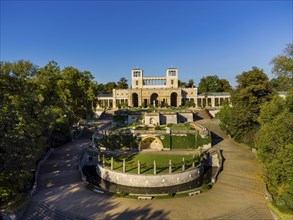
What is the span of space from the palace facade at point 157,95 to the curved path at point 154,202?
44.8m

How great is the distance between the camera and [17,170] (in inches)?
677

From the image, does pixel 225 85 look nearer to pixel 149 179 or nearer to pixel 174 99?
pixel 174 99

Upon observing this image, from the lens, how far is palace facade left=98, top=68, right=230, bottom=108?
69.2 m

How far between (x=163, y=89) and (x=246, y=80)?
3806 cm

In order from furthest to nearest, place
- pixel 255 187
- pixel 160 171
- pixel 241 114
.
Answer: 1. pixel 241 114
2. pixel 160 171
3. pixel 255 187

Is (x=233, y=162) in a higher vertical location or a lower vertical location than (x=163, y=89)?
lower

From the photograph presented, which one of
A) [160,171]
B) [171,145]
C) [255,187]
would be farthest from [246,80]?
[160,171]

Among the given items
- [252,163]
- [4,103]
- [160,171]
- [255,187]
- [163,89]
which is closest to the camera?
[4,103]

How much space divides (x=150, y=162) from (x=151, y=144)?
6894 millimetres

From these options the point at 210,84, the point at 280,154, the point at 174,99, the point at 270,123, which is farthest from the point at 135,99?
the point at 280,154

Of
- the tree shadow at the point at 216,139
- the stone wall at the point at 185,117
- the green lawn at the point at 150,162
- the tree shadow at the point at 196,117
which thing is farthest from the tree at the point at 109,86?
the green lawn at the point at 150,162

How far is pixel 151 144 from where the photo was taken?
33.0m

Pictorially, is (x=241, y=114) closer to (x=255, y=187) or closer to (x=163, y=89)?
(x=255, y=187)

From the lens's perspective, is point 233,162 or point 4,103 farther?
point 233,162
